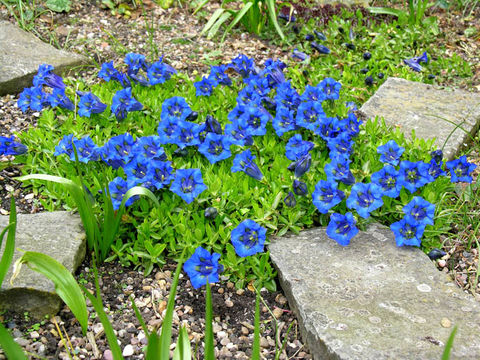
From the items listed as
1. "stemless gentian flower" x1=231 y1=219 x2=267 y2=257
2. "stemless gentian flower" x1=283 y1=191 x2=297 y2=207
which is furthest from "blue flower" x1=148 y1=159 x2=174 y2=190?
"stemless gentian flower" x1=283 y1=191 x2=297 y2=207

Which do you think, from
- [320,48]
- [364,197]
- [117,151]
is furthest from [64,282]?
[320,48]

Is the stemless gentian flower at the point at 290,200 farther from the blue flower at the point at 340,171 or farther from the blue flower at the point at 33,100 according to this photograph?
the blue flower at the point at 33,100

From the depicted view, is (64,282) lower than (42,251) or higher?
higher

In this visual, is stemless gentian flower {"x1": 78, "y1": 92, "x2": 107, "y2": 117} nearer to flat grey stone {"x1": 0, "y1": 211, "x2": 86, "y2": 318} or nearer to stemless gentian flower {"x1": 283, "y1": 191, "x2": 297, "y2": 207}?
flat grey stone {"x1": 0, "y1": 211, "x2": 86, "y2": 318}

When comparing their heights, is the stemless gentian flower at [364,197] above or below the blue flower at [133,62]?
below

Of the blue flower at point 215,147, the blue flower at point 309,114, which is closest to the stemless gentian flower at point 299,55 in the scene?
the blue flower at point 309,114

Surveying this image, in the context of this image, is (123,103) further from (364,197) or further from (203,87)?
(364,197)
